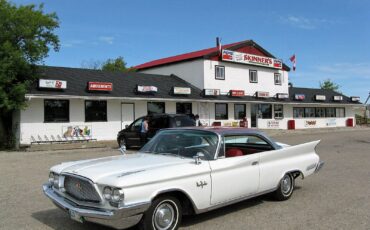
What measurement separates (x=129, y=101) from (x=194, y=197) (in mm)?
20865

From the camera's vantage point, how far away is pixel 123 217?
4.71m

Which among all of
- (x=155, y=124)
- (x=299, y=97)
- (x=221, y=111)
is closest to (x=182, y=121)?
(x=155, y=124)

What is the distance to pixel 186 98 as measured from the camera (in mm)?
28328

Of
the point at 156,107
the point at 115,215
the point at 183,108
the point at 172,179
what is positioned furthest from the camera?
the point at 183,108

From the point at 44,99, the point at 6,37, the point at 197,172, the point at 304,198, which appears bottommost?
the point at 304,198

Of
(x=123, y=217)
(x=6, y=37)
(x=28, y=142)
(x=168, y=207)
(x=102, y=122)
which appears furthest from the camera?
(x=102, y=122)

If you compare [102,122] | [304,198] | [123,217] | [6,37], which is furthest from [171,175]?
[102,122]

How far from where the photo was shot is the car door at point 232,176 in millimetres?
5852

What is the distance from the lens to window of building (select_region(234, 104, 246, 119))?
3296 centimetres

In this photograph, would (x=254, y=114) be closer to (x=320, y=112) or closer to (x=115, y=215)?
(x=320, y=112)

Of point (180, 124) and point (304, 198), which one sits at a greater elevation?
point (180, 124)

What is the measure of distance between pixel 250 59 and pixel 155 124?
749 inches

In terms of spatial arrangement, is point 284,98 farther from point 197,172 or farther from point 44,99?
point 197,172

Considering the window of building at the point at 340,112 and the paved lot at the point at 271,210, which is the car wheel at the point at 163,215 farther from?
the window of building at the point at 340,112
